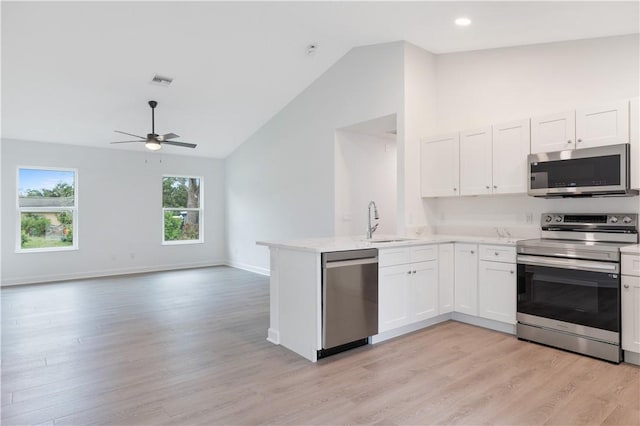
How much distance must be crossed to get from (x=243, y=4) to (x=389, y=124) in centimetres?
225

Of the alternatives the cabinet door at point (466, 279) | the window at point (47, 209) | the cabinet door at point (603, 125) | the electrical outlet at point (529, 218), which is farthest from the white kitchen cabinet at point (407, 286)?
the window at point (47, 209)

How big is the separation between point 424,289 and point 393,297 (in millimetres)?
456

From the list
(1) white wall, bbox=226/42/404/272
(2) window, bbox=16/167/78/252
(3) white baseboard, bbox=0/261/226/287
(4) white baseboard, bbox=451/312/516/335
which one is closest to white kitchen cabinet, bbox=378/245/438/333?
(4) white baseboard, bbox=451/312/516/335

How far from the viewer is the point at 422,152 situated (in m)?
4.50

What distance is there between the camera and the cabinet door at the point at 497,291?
3.51 meters

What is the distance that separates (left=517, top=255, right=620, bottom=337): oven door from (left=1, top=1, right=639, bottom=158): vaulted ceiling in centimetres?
211

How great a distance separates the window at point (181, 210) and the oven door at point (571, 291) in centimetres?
681

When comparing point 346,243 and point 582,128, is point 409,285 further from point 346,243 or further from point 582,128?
point 582,128

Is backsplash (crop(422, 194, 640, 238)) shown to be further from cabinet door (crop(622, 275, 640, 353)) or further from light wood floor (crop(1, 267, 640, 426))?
light wood floor (crop(1, 267, 640, 426))

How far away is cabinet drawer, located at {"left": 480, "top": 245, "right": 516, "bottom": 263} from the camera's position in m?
3.51

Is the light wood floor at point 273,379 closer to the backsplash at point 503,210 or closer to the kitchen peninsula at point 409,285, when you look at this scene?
the kitchen peninsula at point 409,285

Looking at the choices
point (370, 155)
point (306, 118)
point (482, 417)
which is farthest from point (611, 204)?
point (306, 118)

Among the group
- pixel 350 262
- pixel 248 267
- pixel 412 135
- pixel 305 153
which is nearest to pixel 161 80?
pixel 305 153

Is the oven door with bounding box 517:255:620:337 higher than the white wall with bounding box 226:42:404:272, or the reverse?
the white wall with bounding box 226:42:404:272
